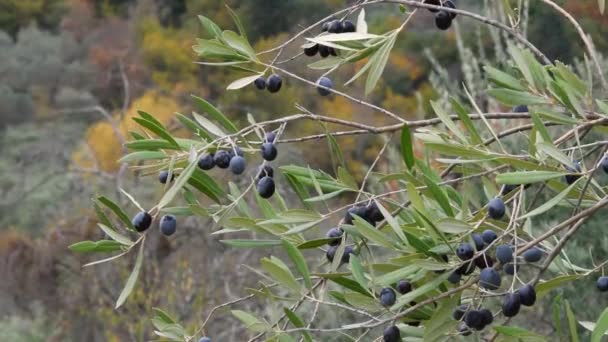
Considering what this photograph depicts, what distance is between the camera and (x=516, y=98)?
99cm

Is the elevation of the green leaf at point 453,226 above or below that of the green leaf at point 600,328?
above

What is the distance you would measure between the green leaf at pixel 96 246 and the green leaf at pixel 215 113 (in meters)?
0.16

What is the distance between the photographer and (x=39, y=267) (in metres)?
5.81

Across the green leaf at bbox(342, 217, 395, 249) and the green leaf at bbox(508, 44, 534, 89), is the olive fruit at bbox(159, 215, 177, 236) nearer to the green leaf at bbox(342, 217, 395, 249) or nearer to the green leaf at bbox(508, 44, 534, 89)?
the green leaf at bbox(342, 217, 395, 249)

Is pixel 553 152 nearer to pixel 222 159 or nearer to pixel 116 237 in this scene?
pixel 222 159

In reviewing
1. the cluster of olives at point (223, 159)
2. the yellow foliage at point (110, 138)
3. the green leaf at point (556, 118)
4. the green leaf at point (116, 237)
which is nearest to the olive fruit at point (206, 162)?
the cluster of olives at point (223, 159)

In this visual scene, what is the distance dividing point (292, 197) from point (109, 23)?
9.02m

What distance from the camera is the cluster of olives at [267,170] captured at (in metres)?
0.98

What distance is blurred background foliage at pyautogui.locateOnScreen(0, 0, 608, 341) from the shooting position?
444cm

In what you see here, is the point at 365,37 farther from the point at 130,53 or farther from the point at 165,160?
the point at 130,53

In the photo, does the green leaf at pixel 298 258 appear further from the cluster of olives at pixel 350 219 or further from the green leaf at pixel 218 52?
the green leaf at pixel 218 52

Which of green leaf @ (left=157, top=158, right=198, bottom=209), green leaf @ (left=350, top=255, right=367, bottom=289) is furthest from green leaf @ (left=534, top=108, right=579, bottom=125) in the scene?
green leaf @ (left=157, top=158, right=198, bottom=209)

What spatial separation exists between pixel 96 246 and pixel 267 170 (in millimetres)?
182

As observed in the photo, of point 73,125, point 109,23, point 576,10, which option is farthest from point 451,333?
point 109,23
